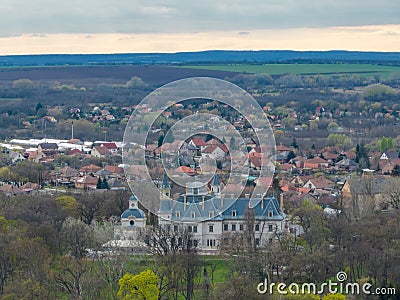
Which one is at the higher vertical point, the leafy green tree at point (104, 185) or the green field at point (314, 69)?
the leafy green tree at point (104, 185)

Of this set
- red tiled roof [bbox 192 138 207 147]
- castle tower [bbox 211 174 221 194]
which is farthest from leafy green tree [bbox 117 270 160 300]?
red tiled roof [bbox 192 138 207 147]

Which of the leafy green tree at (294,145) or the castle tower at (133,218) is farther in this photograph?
the leafy green tree at (294,145)

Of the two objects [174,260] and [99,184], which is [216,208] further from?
[99,184]

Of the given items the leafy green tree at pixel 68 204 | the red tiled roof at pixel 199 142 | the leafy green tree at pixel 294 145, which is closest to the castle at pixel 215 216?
the leafy green tree at pixel 68 204

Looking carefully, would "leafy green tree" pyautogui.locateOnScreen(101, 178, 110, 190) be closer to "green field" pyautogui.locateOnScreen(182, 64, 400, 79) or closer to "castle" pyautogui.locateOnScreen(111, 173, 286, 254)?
"castle" pyautogui.locateOnScreen(111, 173, 286, 254)

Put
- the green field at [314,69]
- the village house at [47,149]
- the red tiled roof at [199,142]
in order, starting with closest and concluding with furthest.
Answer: the village house at [47,149]
the red tiled roof at [199,142]
the green field at [314,69]

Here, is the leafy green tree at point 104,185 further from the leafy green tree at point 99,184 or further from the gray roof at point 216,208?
the gray roof at point 216,208

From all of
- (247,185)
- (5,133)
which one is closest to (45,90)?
(5,133)
